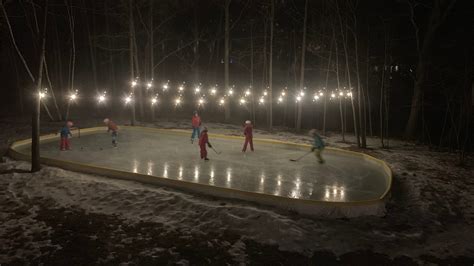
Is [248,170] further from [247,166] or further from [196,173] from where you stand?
[196,173]

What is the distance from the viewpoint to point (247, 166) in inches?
499

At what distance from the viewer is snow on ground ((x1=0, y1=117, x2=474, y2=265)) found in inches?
245

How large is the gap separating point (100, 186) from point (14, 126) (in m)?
16.6

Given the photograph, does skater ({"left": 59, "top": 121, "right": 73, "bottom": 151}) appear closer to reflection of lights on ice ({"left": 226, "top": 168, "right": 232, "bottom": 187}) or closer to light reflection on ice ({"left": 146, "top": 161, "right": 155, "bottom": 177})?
light reflection on ice ({"left": 146, "top": 161, "right": 155, "bottom": 177})

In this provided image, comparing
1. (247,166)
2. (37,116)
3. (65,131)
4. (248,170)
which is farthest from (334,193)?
(65,131)

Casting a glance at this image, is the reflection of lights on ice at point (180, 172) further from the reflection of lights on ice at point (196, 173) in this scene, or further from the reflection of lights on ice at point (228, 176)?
the reflection of lights on ice at point (228, 176)

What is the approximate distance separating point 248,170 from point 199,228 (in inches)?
196

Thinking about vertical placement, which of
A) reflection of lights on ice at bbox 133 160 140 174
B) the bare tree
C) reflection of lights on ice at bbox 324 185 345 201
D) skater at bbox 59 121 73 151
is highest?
the bare tree

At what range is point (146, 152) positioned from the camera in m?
14.8

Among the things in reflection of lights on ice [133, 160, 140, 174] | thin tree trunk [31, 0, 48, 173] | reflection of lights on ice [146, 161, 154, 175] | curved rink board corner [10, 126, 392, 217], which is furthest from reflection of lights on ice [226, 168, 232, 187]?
thin tree trunk [31, 0, 48, 173]

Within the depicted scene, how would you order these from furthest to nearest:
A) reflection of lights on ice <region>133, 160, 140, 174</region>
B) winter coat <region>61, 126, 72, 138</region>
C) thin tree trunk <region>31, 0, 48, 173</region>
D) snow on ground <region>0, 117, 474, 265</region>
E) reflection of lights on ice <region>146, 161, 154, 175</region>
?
winter coat <region>61, 126, 72, 138</region>, reflection of lights on ice <region>133, 160, 140, 174</region>, reflection of lights on ice <region>146, 161, 154, 175</region>, thin tree trunk <region>31, 0, 48, 173</region>, snow on ground <region>0, 117, 474, 265</region>

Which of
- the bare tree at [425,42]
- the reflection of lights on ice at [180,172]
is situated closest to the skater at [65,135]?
the reflection of lights on ice at [180,172]

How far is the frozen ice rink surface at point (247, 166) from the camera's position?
33.2 feet

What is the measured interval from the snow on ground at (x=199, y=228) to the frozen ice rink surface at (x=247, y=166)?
135 cm
